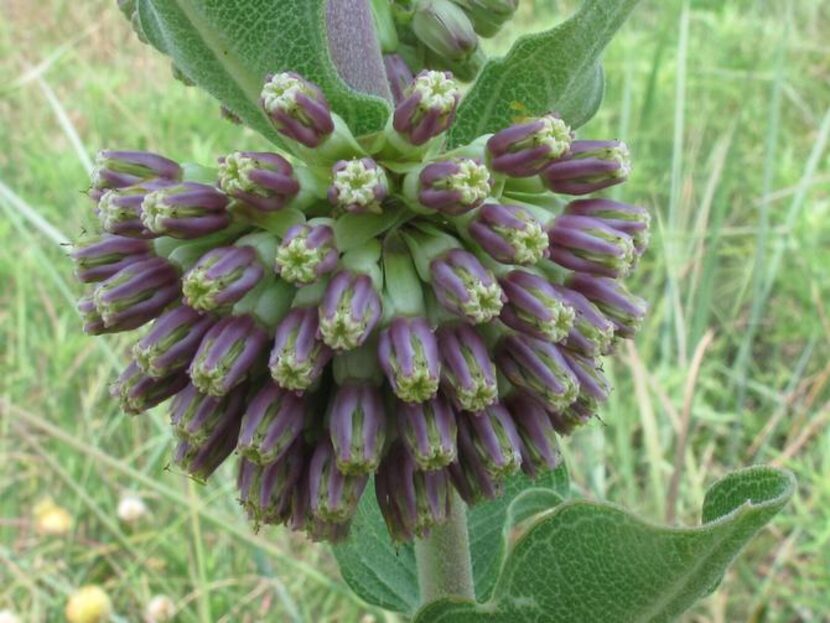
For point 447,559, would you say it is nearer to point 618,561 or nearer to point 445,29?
point 618,561

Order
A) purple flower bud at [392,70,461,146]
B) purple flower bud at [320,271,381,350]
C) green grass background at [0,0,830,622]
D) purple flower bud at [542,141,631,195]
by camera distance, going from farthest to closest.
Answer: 1. green grass background at [0,0,830,622]
2. purple flower bud at [542,141,631,195]
3. purple flower bud at [392,70,461,146]
4. purple flower bud at [320,271,381,350]

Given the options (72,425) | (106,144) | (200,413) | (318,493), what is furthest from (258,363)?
(106,144)

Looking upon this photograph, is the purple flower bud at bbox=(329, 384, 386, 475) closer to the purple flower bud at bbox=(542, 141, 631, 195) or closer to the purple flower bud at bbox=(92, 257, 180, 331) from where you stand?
the purple flower bud at bbox=(92, 257, 180, 331)

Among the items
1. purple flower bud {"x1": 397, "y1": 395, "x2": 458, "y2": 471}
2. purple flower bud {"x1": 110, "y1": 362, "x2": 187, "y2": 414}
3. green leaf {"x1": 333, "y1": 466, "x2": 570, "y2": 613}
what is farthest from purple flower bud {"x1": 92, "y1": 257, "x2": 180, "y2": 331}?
green leaf {"x1": 333, "y1": 466, "x2": 570, "y2": 613}

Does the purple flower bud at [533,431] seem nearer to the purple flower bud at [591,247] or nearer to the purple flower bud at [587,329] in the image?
the purple flower bud at [587,329]

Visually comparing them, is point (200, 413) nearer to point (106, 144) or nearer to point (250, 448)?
point (250, 448)

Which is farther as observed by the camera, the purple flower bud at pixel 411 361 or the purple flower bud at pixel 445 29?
the purple flower bud at pixel 445 29

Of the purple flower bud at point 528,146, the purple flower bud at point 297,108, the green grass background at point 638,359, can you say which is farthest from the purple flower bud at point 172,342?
the green grass background at point 638,359
